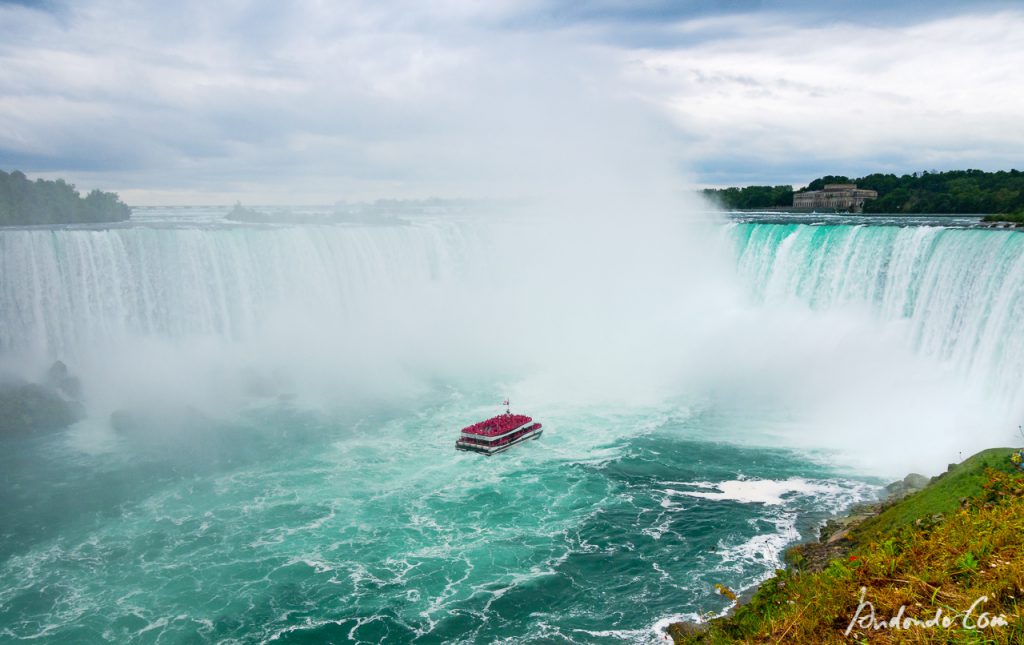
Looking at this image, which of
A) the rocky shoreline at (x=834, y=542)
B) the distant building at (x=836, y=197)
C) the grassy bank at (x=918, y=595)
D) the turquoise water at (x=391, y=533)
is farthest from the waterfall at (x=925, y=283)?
the distant building at (x=836, y=197)

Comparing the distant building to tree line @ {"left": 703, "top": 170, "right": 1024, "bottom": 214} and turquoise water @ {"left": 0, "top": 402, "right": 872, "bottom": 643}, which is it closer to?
tree line @ {"left": 703, "top": 170, "right": 1024, "bottom": 214}

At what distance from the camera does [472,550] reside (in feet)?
54.2

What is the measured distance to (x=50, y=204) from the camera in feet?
178

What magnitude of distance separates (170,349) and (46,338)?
195 inches

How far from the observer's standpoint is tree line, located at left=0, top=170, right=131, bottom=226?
47.9 metres

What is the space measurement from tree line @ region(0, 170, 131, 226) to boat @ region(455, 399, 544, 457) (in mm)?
40984

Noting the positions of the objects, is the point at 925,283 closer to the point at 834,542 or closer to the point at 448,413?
the point at 834,542

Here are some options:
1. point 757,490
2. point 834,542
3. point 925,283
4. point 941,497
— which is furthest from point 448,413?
point 925,283

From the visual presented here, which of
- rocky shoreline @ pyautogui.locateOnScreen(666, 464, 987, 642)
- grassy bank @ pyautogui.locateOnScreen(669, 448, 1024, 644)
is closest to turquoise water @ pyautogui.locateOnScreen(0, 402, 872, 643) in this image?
rocky shoreline @ pyautogui.locateOnScreen(666, 464, 987, 642)

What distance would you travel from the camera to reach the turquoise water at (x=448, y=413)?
14859 millimetres

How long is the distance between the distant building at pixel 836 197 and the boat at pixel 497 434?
50066mm

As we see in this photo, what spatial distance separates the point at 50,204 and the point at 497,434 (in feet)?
160

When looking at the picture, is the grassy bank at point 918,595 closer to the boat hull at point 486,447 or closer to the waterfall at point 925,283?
the boat hull at point 486,447

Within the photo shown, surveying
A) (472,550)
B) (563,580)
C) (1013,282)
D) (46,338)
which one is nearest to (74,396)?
(46,338)
